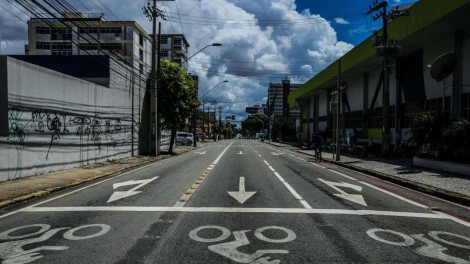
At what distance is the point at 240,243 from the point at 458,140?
44.8 feet

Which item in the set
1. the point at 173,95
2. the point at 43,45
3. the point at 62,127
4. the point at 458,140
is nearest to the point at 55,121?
the point at 62,127

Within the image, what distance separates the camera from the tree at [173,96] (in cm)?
3466

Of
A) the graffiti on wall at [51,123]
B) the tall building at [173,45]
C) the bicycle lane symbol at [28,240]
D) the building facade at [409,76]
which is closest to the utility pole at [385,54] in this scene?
the building facade at [409,76]

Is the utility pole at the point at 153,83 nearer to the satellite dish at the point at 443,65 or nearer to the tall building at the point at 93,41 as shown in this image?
the satellite dish at the point at 443,65

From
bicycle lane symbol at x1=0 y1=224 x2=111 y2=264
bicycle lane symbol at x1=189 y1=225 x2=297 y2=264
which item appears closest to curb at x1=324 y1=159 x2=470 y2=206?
bicycle lane symbol at x1=189 y1=225 x2=297 y2=264

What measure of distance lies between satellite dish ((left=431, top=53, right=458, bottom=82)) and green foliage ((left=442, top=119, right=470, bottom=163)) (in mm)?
4223

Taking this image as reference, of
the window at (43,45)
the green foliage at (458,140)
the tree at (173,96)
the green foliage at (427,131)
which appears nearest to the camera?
the green foliage at (458,140)

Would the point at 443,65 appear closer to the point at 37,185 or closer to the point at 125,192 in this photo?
the point at 125,192

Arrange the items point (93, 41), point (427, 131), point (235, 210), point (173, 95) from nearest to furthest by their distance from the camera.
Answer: point (235, 210)
point (427, 131)
point (173, 95)
point (93, 41)

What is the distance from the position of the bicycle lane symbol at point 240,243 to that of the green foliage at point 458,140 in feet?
40.3

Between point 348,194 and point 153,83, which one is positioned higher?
point 153,83

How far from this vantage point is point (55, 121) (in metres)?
17.6

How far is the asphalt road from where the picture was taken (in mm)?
5760

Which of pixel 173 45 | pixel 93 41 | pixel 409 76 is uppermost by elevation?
pixel 173 45
